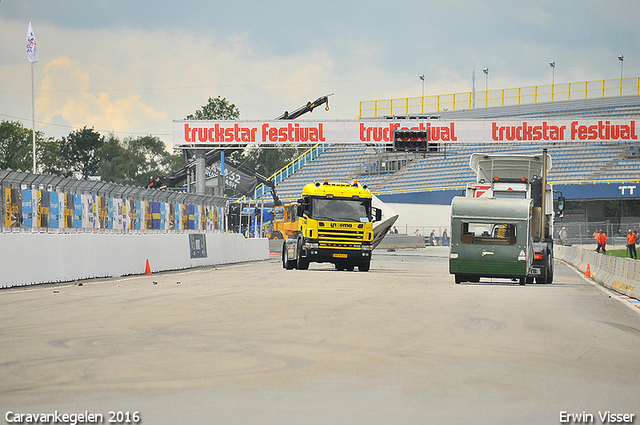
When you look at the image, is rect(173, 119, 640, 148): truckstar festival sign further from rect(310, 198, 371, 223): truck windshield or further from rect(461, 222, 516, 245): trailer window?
rect(461, 222, 516, 245): trailer window

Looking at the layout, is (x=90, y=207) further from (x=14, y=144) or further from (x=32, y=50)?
(x=14, y=144)

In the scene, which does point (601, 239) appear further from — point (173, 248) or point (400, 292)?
point (400, 292)

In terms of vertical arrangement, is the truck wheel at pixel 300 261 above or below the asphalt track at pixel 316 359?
below

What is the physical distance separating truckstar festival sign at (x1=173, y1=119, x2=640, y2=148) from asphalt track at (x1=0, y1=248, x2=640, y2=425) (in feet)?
99.5

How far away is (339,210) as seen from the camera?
98.6 ft

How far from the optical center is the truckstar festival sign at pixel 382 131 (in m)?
46.3

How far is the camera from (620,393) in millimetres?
7230

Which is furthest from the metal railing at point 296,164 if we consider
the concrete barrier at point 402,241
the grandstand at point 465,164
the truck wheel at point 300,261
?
the truck wheel at point 300,261

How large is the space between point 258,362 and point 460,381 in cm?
199

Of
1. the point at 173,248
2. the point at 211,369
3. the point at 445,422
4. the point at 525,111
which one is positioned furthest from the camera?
the point at 525,111

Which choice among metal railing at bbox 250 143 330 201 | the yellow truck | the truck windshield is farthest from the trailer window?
metal railing at bbox 250 143 330 201

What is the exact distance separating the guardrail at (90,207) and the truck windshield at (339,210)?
18.0 ft

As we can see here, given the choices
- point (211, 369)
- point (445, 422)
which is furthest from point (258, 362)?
point (445, 422)

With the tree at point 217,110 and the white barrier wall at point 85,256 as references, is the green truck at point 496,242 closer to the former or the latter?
the white barrier wall at point 85,256
